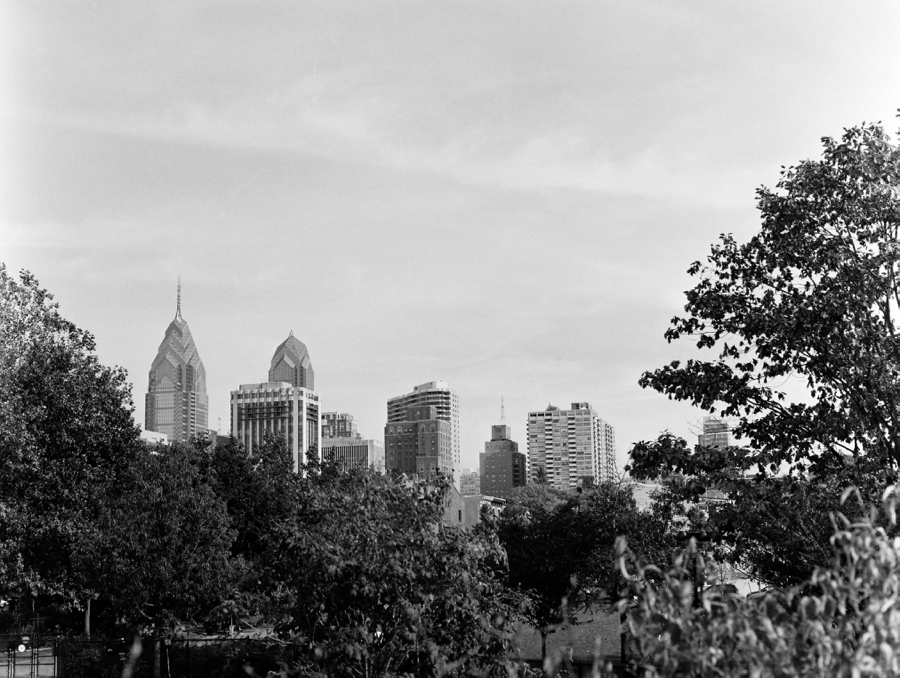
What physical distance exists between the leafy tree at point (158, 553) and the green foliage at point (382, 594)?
14.0 meters

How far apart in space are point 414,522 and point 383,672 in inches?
82.5

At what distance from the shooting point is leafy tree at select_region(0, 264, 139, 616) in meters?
24.1

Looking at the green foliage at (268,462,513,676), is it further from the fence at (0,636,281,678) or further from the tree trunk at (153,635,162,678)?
the tree trunk at (153,635,162,678)

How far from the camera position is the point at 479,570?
13.2 metres

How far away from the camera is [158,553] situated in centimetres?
2694

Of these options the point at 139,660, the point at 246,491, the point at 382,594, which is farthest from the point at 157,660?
the point at 246,491

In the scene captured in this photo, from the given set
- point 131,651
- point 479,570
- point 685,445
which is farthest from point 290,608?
point 131,651

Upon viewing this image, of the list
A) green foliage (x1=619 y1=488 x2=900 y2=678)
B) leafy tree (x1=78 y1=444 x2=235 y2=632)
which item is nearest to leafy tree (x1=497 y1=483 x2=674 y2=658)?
leafy tree (x1=78 y1=444 x2=235 y2=632)

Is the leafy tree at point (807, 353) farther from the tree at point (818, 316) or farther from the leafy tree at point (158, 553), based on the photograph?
the leafy tree at point (158, 553)

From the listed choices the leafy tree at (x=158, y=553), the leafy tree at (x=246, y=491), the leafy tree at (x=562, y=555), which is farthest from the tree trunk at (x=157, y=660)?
the leafy tree at (x=246, y=491)

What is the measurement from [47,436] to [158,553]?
4552 millimetres

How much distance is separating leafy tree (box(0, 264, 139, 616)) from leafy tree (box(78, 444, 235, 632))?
0.89m

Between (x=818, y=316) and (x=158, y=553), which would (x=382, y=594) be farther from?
(x=158, y=553)

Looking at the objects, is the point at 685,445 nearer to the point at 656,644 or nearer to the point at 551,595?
the point at 656,644
